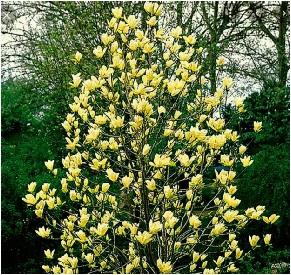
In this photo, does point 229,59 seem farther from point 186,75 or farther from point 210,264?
point 186,75

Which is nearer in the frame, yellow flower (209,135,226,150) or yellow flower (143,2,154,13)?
yellow flower (209,135,226,150)

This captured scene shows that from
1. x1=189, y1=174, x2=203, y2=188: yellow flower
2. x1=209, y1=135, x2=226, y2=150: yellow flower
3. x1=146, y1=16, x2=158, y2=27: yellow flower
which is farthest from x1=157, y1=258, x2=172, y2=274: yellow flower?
x1=146, y1=16, x2=158, y2=27: yellow flower

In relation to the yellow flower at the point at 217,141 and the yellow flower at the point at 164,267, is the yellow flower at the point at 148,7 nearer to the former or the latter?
the yellow flower at the point at 217,141

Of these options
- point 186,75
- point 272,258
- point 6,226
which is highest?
point 186,75

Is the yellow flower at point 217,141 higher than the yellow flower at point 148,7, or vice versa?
the yellow flower at point 148,7

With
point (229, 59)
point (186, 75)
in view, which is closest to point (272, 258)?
point (186, 75)

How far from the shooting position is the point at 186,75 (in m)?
2.52

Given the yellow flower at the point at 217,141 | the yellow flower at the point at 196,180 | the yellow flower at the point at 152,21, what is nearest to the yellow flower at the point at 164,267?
the yellow flower at the point at 196,180

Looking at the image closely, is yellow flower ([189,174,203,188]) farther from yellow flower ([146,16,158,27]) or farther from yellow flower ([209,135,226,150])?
yellow flower ([146,16,158,27])

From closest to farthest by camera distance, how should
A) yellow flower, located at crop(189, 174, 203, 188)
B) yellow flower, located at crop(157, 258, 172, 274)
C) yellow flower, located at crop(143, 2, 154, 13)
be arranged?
1. yellow flower, located at crop(157, 258, 172, 274)
2. yellow flower, located at crop(189, 174, 203, 188)
3. yellow flower, located at crop(143, 2, 154, 13)

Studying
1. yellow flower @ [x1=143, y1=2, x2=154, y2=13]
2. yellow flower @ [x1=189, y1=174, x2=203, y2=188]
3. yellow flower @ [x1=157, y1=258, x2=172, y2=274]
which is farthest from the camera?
yellow flower @ [x1=143, y1=2, x2=154, y2=13]

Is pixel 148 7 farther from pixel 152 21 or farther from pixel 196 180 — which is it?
pixel 196 180

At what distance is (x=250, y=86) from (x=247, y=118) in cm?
159

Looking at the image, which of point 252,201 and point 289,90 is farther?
point 289,90
